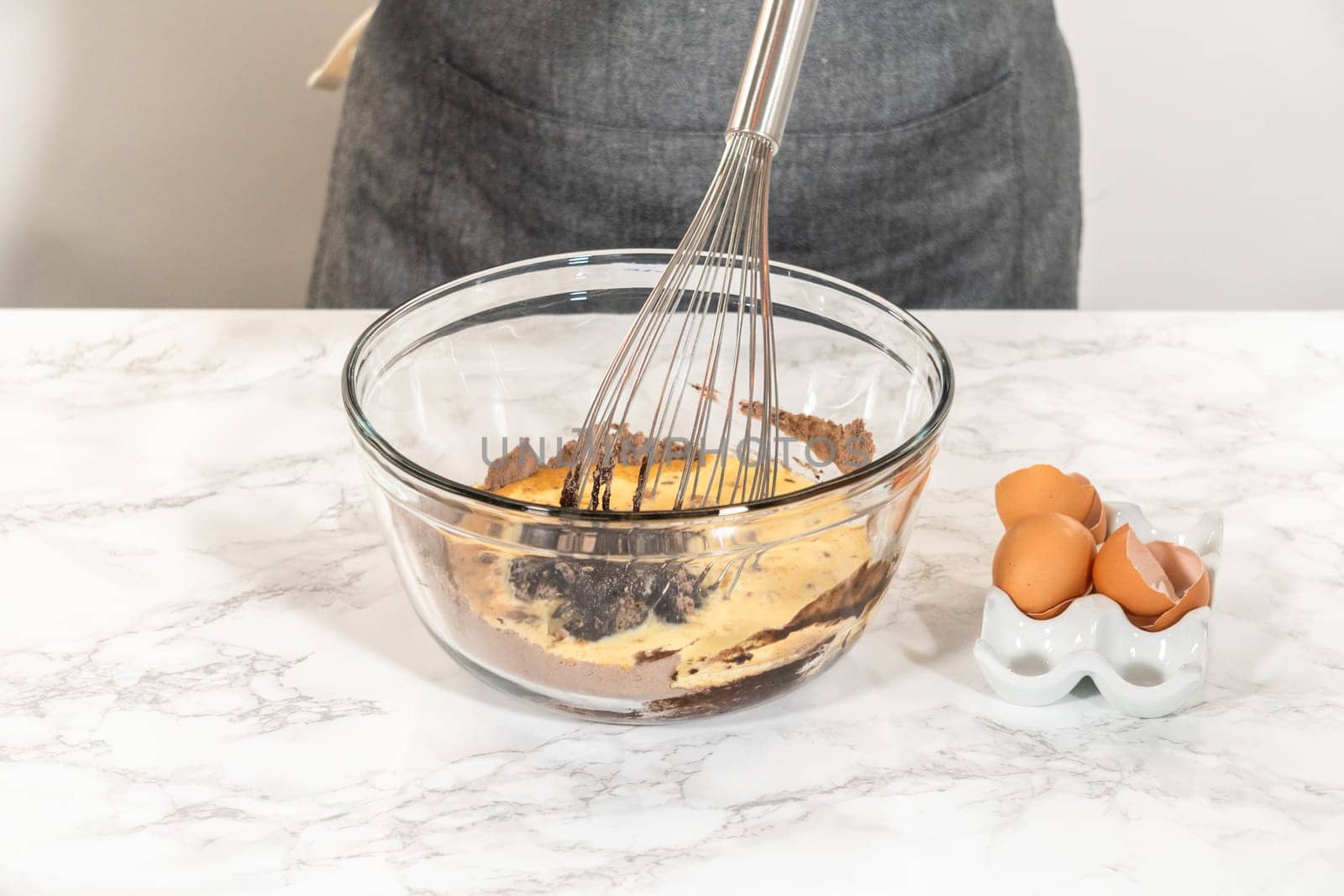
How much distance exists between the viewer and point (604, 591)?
49 centimetres

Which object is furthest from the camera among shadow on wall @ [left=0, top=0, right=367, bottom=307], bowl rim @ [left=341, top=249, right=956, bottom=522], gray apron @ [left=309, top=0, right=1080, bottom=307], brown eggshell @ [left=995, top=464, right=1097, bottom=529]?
shadow on wall @ [left=0, top=0, right=367, bottom=307]

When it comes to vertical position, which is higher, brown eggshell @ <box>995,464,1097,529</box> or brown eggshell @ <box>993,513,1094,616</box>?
brown eggshell @ <box>995,464,1097,529</box>

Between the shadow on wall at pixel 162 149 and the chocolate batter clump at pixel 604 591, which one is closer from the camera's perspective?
the chocolate batter clump at pixel 604 591

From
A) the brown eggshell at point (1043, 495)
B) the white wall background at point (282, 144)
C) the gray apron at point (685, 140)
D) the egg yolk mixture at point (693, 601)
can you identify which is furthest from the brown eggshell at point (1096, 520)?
the white wall background at point (282, 144)

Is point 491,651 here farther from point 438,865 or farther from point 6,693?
point 6,693

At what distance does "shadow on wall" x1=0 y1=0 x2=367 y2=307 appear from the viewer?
5.02 ft

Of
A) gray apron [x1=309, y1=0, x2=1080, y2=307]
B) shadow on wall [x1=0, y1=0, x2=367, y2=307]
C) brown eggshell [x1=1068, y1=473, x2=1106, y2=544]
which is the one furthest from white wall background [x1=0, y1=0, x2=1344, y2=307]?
brown eggshell [x1=1068, y1=473, x2=1106, y2=544]

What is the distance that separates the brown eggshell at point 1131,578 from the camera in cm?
54

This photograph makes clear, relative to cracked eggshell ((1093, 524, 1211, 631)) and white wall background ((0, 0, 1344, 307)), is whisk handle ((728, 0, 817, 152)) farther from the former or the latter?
white wall background ((0, 0, 1344, 307))

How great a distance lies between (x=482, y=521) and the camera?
0.48 metres

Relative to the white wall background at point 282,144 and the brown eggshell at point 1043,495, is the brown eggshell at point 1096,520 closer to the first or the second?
the brown eggshell at point 1043,495

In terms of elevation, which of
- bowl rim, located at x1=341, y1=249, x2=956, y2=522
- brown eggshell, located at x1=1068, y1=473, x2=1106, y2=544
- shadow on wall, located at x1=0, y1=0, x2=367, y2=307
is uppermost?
bowl rim, located at x1=341, y1=249, x2=956, y2=522

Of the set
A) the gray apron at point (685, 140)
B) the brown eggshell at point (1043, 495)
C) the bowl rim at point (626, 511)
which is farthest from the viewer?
the gray apron at point (685, 140)

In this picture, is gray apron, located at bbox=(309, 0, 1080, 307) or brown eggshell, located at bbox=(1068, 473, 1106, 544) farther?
gray apron, located at bbox=(309, 0, 1080, 307)
